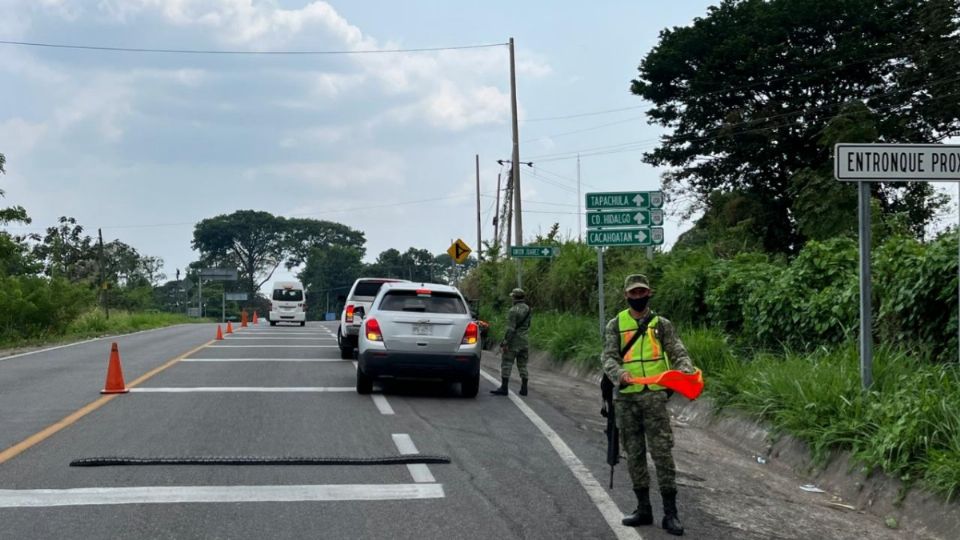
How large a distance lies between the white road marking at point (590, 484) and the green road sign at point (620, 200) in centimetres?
557

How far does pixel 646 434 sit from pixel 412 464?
2448 mm

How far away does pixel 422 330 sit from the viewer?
13.0m

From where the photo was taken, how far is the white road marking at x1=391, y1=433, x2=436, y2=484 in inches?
299

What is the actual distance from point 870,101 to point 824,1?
384cm

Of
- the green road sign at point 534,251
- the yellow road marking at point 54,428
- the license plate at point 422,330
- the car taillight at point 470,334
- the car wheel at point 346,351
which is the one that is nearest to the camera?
the yellow road marking at point 54,428

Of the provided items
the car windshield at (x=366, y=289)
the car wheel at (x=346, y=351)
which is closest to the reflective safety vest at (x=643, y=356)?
the car wheel at (x=346, y=351)

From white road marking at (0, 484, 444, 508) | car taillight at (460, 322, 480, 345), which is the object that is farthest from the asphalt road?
car taillight at (460, 322, 480, 345)

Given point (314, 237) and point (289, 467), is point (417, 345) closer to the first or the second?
point (289, 467)

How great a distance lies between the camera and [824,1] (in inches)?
1331

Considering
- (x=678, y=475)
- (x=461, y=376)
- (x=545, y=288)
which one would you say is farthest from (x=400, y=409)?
(x=545, y=288)

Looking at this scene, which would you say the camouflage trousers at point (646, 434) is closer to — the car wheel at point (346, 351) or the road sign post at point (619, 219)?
the road sign post at point (619, 219)

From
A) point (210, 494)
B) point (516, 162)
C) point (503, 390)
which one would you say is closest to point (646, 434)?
point (210, 494)

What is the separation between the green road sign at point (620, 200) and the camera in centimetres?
1609

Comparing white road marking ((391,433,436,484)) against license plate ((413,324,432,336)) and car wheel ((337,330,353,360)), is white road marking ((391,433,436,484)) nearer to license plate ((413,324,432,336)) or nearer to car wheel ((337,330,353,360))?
license plate ((413,324,432,336))
